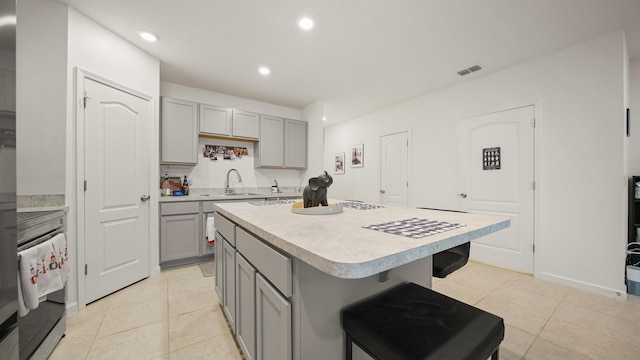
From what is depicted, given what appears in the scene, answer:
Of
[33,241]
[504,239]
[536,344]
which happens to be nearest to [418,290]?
[536,344]

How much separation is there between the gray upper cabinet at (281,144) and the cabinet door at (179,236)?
1471 mm

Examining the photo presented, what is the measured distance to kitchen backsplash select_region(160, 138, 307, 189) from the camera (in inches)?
145

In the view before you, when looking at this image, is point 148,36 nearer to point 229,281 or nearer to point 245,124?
point 245,124

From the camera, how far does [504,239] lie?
2.98 m

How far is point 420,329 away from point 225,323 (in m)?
1.60

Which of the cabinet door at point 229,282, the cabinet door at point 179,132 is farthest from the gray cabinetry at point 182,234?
the cabinet door at point 229,282

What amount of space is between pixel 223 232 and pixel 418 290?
1.33 m

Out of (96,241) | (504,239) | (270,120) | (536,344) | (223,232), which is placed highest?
(270,120)

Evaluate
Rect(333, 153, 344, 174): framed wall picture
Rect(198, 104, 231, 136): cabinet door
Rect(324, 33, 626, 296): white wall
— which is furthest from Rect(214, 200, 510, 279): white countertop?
Rect(333, 153, 344, 174): framed wall picture

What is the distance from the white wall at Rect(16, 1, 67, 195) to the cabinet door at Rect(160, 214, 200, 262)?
1132mm

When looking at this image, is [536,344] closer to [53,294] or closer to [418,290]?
[418,290]

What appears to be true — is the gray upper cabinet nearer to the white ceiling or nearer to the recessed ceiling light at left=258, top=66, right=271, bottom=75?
the white ceiling

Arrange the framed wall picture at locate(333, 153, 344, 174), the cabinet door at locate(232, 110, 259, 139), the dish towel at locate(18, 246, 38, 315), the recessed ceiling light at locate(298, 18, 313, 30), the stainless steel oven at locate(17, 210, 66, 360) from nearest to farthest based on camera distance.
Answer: the dish towel at locate(18, 246, 38, 315)
the stainless steel oven at locate(17, 210, 66, 360)
the recessed ceiling light at locate(298, 18, 313, 30)
the cabinet door at locate(232, 110, 259, 139)
the framed wall picture at locate(333, 153, 344, 174)

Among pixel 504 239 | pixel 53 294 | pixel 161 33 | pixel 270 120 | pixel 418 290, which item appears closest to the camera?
pixel 418 290
